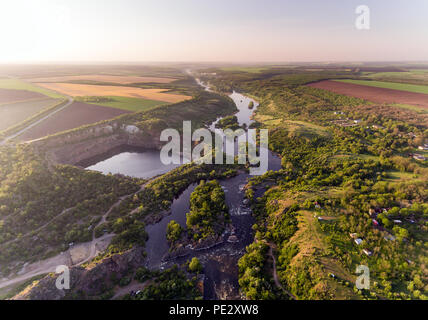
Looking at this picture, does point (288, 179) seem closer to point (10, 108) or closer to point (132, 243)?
point (132, 243)

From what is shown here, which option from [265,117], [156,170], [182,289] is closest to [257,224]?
[182,289]

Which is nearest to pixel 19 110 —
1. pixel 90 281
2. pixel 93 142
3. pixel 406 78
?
pixel 93 142

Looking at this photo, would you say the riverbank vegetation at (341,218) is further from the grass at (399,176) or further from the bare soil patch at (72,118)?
the bare soil patch at (72,118)

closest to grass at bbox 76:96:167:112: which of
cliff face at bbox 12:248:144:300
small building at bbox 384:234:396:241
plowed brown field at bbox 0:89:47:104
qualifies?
plowed brown field at bbox 0:89:47:104

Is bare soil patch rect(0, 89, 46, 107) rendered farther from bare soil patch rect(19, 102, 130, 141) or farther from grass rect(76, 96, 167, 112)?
bare soil patch rect(19, 102, 130, 141)

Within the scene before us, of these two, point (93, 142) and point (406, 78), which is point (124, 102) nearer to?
point (93, 142)
